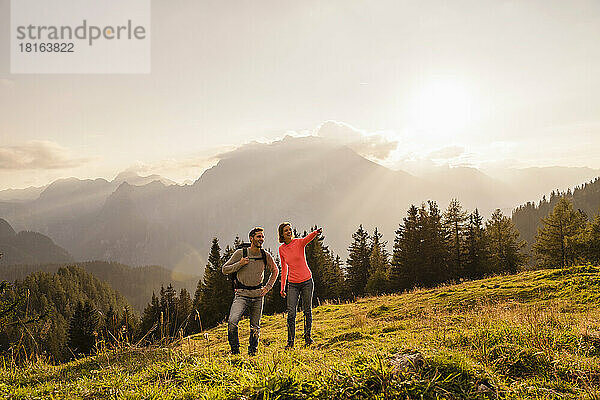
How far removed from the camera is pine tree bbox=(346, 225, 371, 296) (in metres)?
52.7

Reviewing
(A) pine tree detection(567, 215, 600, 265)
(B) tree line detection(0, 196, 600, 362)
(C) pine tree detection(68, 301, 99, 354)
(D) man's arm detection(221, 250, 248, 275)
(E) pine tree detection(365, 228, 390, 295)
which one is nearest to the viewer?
(D) man's arm detection(221, 250, 248, 275)

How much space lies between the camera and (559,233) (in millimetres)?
44281

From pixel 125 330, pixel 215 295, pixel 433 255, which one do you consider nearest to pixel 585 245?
pixel 433 255

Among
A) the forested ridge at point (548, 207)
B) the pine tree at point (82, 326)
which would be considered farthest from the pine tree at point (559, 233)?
the forested ridge at point (548, 207)

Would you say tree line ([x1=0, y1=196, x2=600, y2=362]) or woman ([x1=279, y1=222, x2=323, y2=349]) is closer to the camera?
woman ([x1=279, y1=222, x2=323, y2=349])

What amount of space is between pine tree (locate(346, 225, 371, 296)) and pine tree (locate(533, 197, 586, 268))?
20617mm

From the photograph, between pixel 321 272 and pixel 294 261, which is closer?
pixel 294 261

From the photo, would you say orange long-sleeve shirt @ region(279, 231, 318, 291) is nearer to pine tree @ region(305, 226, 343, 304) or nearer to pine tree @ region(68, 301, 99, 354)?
pine tree @ region(305, 226, 343, 304)

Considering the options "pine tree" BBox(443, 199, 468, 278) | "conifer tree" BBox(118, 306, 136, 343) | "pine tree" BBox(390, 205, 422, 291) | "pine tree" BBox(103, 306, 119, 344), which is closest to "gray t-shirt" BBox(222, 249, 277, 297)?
"conifer tree" BBox(118, 306, 136, 343)

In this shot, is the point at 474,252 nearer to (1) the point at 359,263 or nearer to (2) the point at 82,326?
(1) the point at 359,263

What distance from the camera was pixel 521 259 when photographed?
4969 centimetres

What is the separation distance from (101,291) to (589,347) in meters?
200

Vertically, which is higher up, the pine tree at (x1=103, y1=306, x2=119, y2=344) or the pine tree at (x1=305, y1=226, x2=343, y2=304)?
the pine tree at (x1=103, y1=306, x2=119, y2=344)

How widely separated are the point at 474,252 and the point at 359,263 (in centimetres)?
1480
